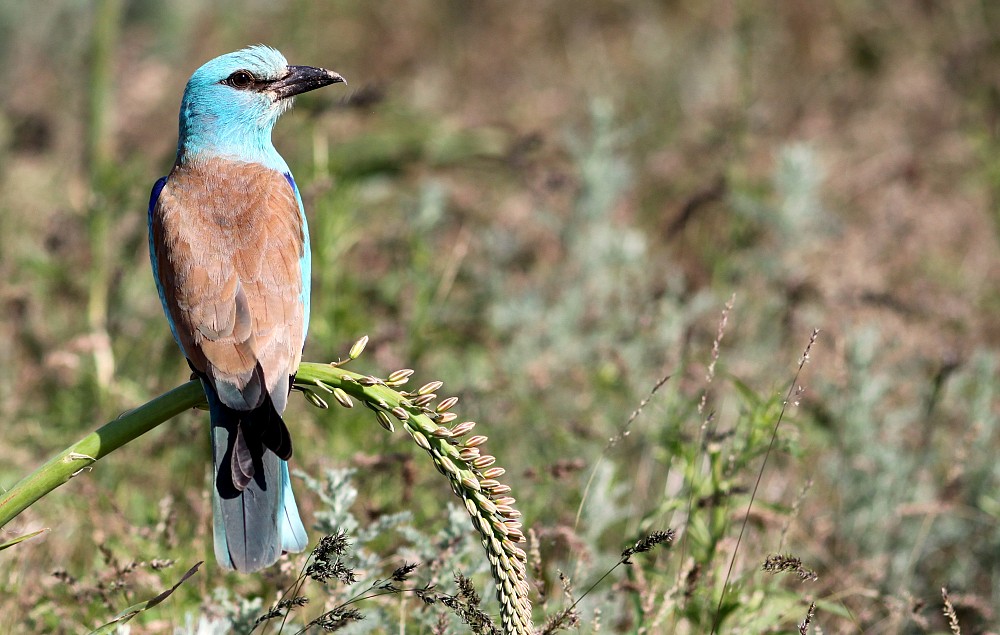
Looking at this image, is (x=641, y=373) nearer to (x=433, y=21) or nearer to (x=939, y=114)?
(x=939, y=114)

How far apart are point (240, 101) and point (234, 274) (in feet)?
3.15

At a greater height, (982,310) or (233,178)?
(233,178)

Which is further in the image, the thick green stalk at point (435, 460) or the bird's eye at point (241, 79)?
the bird's eye at point (241, 79)

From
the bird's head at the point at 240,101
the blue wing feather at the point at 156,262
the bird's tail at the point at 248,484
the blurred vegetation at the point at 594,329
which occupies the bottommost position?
the blurred vegetation at the point at 594,329

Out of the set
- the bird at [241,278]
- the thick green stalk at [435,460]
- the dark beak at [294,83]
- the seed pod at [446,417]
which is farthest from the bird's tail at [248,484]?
the dark beak at [294,83]

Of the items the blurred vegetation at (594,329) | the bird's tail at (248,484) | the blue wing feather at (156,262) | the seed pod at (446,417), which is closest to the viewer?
the seed pod at (446,417)

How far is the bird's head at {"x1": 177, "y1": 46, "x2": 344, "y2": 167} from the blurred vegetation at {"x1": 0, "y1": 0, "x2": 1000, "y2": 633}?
20.4 inches

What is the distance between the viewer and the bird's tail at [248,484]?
7.92ft

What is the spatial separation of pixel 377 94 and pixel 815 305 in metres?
2.05

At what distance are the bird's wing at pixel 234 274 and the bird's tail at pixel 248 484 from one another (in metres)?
0.05

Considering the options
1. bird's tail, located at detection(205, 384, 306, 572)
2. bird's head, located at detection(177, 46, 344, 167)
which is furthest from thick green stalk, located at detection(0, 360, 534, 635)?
bird's head, located at detection(177, 46, 344, 167)

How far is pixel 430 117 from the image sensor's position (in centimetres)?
673

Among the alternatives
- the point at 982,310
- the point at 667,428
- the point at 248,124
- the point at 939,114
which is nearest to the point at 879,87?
the point at 939,114

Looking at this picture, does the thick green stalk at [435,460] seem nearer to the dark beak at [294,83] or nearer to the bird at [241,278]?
the bird at [241,278]
